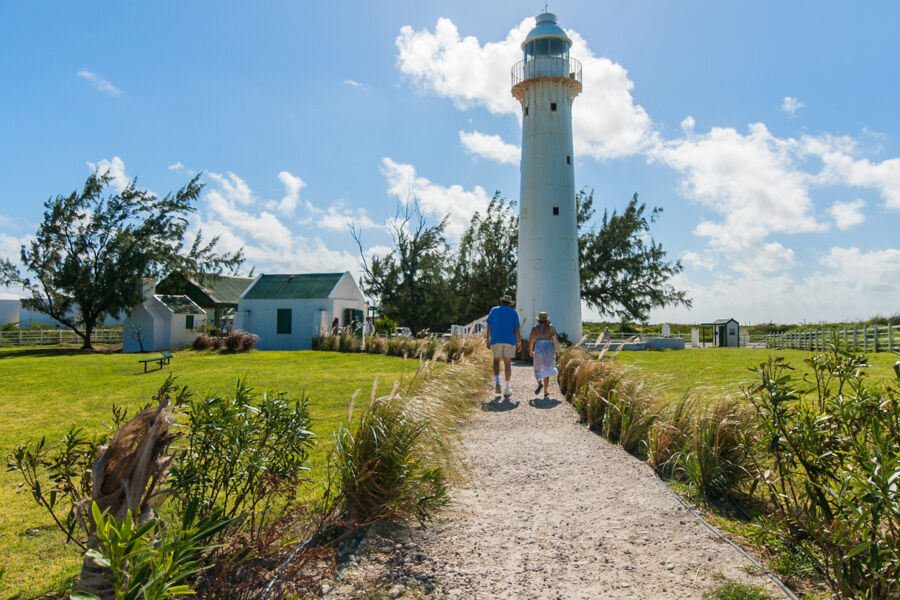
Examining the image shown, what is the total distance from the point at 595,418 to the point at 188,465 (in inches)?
231

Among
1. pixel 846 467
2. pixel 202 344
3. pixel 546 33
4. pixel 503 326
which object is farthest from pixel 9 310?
pixel 846 467

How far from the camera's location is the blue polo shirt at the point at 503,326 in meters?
10.6

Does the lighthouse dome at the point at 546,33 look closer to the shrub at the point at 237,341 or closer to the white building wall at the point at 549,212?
the white building wall at the point at 549,212

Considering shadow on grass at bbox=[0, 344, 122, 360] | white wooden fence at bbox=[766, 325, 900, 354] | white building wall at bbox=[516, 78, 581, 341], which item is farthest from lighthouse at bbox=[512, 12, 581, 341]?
shadow on grass at bbox=[0, 344, 122, 360]

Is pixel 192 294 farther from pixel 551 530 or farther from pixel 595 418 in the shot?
pixel 551 530

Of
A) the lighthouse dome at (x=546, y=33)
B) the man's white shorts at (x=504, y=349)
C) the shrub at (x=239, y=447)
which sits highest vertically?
the lighthouse dome at (x=546, y=33)

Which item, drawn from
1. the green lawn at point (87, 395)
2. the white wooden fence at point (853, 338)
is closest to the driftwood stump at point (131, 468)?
the green lawn at point (87, 395)

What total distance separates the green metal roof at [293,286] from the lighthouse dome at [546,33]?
14.8 metres

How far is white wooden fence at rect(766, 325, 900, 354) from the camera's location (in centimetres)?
2020

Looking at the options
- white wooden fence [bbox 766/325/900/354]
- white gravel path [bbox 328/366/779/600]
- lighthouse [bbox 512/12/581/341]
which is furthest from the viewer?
lighthouse [bbox 512/12/581/341]

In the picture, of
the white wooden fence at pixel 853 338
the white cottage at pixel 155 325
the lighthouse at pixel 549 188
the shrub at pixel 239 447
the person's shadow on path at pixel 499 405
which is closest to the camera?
the shrub at pixel 239 447

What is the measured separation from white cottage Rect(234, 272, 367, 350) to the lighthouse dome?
14.8 m

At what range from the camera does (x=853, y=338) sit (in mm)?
21781

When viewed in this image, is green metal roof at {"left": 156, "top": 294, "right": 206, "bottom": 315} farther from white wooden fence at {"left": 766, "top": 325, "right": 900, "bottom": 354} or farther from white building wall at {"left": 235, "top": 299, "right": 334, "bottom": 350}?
white wooden fence at {"left": 766, "top": 325, "right": 900, "bottom": 354}
